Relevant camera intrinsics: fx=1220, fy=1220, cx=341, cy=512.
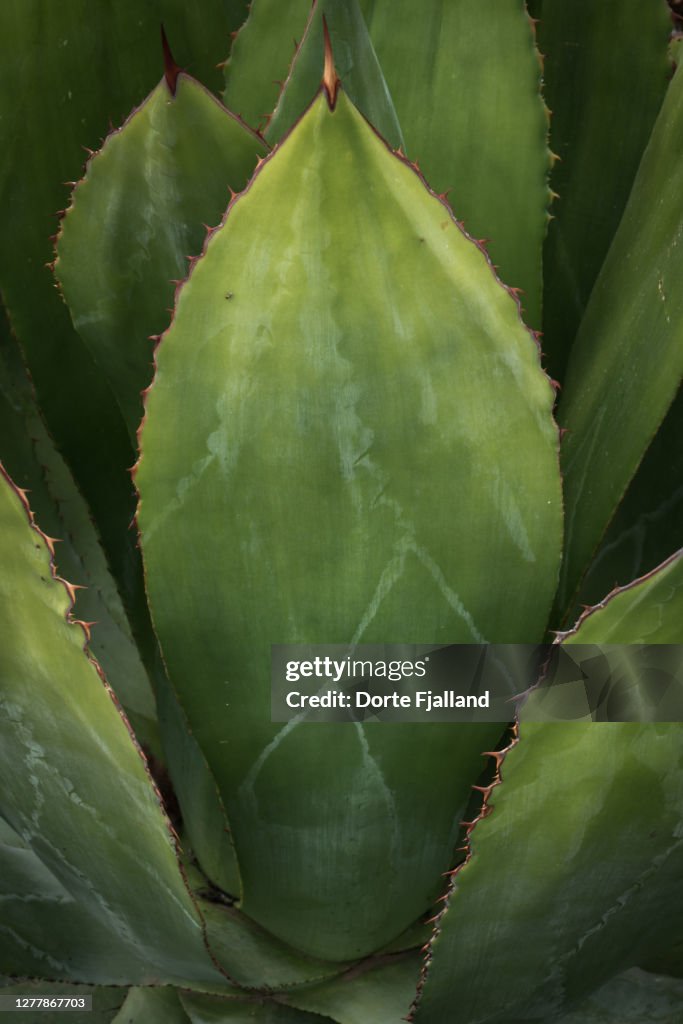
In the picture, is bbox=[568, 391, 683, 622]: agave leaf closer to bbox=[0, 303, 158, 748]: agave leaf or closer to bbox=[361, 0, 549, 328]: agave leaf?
bbox=[361, 0, 549, 328]: agave leaf

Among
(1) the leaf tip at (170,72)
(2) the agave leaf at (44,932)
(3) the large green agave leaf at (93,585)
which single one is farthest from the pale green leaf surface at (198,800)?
(1) the leaf tip at (170,72)

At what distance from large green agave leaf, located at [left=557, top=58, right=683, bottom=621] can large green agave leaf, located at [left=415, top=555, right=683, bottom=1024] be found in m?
0.17

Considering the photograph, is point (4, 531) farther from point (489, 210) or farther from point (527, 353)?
point (489, 210)

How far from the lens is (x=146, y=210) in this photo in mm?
765

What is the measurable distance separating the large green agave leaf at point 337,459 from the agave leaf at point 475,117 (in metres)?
0.23

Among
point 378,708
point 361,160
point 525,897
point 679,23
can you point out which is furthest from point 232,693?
point 679,23

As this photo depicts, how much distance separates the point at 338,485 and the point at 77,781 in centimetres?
23

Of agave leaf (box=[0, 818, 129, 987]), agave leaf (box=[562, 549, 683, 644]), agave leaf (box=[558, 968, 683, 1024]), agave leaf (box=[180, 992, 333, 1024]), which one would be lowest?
agave leaf (box=[558, 968, 683, 1024])

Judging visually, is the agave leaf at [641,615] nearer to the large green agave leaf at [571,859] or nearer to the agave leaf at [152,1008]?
the large green agave leaf at [571,859]

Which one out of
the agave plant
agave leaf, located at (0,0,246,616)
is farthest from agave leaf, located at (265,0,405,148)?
agave leaf, located at (0,0,246,616)

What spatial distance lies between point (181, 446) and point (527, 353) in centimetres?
19

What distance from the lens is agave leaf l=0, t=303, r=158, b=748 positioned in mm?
1026

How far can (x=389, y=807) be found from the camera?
786 mm

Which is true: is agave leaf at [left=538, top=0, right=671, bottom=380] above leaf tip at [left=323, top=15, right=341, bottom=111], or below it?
below
